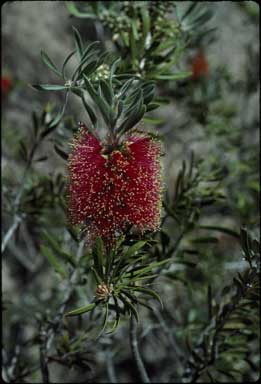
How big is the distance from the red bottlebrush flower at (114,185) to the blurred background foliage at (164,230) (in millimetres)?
69

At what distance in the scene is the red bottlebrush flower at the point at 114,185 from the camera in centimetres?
91

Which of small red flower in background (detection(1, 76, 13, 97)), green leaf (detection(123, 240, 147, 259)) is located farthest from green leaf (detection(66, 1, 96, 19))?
small red flower in background (detection(1, 76, 13, 97))

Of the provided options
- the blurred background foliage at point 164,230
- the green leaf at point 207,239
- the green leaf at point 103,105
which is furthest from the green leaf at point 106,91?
the green leaf at point 207,239

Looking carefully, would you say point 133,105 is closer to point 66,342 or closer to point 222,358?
point 66,342

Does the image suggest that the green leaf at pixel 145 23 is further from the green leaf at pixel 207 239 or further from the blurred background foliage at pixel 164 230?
the green leaf at pixel 207 239

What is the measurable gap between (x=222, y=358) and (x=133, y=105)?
34.4 inches

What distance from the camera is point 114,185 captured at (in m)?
0.91

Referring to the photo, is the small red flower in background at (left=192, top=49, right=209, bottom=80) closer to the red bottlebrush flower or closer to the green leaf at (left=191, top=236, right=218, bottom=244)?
the green leaf at (left=191, top=236, right=218, bottom=244)

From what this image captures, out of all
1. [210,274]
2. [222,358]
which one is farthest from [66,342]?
[210,274]

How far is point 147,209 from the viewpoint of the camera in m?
0.94

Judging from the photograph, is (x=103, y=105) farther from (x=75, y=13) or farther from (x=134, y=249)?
(x=75, y=13)

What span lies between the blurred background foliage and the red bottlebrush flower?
0.07m

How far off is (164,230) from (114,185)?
1.71ft

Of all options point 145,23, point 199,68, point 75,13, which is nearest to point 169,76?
point 145,23
